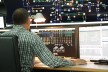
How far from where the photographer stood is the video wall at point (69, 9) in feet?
9.98

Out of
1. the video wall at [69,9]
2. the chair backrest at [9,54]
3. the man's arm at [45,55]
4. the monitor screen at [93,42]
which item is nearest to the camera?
the chair backrest at [9,54]

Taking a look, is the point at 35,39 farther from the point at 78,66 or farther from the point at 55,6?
the point at 55,6

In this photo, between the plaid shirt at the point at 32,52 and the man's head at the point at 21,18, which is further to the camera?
the man's head at the point at 21,18

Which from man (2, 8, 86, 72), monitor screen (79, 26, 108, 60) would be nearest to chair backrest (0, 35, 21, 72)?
man (2, 8, 86, 72)

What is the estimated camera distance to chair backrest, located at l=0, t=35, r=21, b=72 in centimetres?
204

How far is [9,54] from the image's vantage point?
2.05 m

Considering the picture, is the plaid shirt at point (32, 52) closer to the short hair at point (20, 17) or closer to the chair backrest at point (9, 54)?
the short hair at point (20, 17)

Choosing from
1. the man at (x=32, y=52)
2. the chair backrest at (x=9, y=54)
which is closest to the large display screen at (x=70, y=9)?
the man at (x=32, y=52)

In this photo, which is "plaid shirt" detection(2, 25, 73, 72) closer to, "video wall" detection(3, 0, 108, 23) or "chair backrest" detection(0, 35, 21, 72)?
"chair backrest" detection(0, 35, 21, 72)

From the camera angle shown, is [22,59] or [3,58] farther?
[22,59]

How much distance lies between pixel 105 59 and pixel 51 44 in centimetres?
65

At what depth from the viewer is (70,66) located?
8.35 feet

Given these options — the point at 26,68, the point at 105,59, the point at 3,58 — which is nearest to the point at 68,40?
the point at 105,59

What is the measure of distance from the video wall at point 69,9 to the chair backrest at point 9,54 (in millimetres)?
1228
